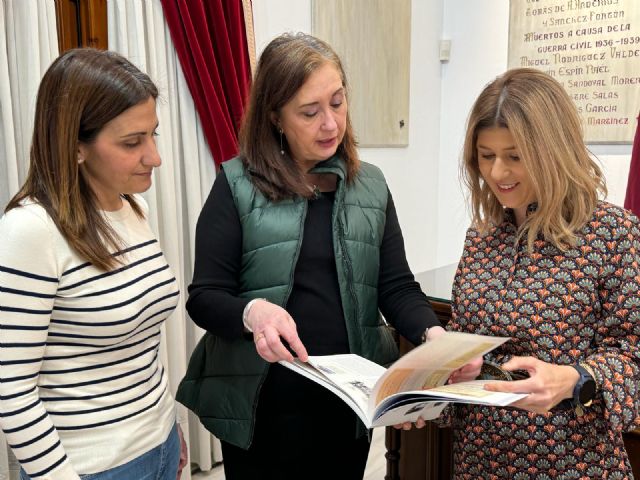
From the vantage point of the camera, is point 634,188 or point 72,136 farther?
point 634,188

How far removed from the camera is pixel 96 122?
1.13 m

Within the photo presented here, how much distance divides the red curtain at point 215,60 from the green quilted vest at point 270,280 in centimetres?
122

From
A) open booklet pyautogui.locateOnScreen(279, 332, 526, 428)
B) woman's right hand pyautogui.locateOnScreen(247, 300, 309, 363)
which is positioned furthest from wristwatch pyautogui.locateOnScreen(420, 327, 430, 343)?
woman's right hand pyautogui.locateOnScreen(247, 300, 309, 363)

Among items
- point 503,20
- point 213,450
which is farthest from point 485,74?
point 213,450

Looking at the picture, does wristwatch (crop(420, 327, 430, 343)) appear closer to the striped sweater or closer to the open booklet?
the open booklet

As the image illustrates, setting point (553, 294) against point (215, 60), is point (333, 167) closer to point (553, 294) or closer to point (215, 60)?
point (553, 294)

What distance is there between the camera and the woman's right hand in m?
1.13

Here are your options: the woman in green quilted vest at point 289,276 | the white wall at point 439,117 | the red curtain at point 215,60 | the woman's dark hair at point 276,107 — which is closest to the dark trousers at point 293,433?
the woman in green quilted vest at point 289,276

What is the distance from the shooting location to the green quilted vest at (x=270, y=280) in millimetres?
1309

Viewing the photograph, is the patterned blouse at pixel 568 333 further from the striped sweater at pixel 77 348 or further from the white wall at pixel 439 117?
the white wall at pixel 439 117

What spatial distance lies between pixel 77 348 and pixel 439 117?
3.60 metres

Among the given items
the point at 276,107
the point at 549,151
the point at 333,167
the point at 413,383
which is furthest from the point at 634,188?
the point at 413,383

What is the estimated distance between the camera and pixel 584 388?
1.09 meters

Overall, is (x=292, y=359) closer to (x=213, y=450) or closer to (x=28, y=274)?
(x=28, y=274)
